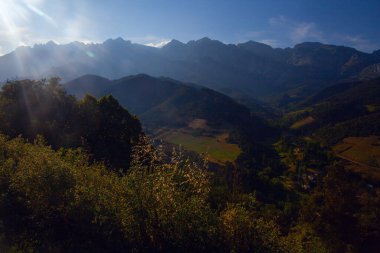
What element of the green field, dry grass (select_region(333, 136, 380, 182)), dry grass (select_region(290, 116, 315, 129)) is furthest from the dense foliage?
dry grass (select_region(290, 116, 315, 129))

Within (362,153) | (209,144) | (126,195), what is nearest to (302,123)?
(362,153)

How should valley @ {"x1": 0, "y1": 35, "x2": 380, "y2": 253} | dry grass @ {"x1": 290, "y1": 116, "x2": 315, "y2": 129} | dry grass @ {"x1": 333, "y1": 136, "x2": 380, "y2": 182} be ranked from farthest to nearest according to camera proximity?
dry grass @ {"x1": 290, "y1": 116, "x2": 315, "y2": 129} < dry grass @ {"x1": 333, "y1": 136, "x2": 380, "y2": 182} < valley @ {"x1": 0, "y1": 35, "x2": 380, "y2": 253}

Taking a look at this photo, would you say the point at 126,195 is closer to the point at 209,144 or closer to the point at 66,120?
the point at 66,120

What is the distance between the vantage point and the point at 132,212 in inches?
405

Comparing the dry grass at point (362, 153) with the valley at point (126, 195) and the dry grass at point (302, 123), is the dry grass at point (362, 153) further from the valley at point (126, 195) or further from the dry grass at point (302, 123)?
the dry grass at point (302, 123)

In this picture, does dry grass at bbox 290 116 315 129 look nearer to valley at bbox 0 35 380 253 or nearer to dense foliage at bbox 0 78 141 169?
valley at bbox 0 35 380 253

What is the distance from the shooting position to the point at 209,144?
137m

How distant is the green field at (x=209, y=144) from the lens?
388 ft

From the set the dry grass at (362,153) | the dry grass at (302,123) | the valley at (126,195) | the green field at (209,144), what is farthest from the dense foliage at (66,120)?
the dry grass at (302,123)

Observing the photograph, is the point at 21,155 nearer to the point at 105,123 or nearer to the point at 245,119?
the point at 105,123

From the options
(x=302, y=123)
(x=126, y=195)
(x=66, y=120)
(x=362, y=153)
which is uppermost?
(x=66, y=120)

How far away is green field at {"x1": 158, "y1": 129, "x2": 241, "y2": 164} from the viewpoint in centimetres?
11826

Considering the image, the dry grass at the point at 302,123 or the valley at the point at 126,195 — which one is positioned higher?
the valley at the point at 126,195

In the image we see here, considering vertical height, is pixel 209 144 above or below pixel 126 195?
below
